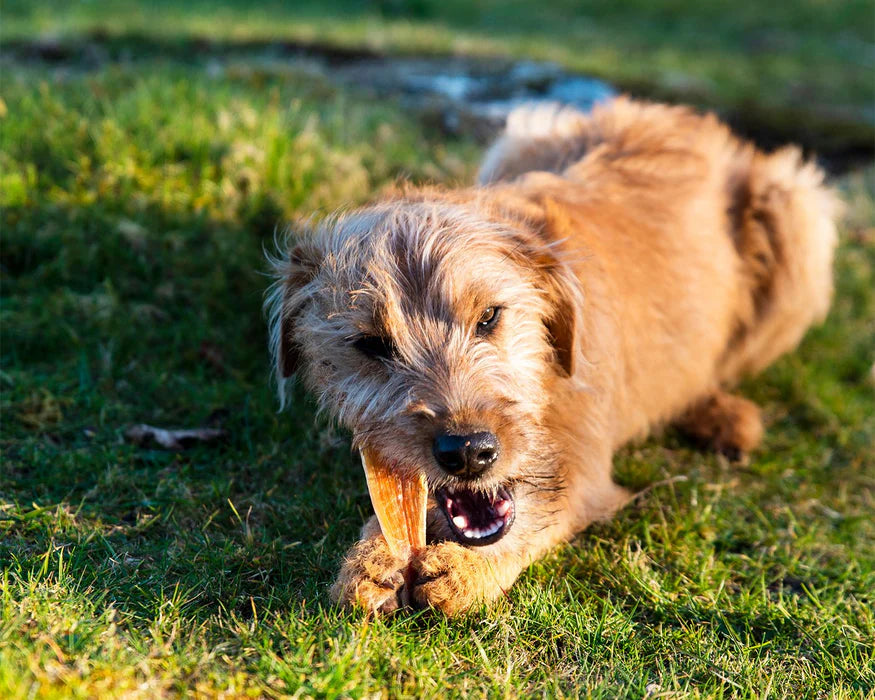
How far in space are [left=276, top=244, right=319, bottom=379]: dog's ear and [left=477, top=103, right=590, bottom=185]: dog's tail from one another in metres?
1.55

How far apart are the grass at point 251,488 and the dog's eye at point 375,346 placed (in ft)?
2.59

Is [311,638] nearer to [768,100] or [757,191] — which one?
[757,191]

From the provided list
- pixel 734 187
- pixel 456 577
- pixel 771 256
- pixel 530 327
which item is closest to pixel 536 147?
pixel 734 187

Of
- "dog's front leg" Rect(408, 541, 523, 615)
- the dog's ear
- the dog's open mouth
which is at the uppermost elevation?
the dog's ear

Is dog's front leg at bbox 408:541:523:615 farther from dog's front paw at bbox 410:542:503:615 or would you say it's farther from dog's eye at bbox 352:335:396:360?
dog's eye at bbox 352:335:396:360

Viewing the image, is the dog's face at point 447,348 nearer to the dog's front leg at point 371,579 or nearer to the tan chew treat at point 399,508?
the tan chew treat at point 399,508

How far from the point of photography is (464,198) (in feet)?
12.1

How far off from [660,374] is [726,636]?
150 centimetres

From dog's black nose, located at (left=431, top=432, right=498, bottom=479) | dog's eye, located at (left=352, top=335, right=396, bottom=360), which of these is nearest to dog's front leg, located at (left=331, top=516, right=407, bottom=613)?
dog's black nose, located at (left=431, top=432, right=498, bottom=479)

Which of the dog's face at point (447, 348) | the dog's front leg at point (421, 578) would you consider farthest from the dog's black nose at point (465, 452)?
the dog's front leg at point (421, 578)

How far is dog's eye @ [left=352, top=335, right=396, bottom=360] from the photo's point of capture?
320cm

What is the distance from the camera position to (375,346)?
324 cm

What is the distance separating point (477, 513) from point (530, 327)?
2.53 ft

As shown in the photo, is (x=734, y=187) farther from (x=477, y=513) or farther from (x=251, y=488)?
(x=251, y=488)
